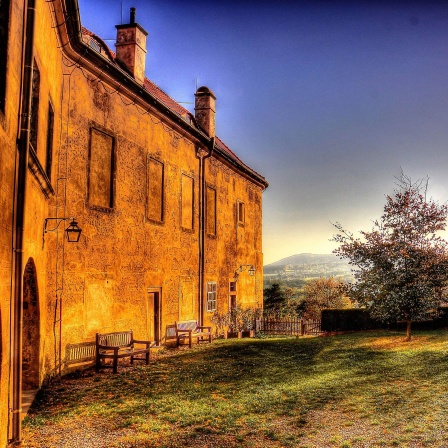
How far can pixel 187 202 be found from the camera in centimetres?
1766

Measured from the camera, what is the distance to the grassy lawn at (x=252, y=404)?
6.64 metres

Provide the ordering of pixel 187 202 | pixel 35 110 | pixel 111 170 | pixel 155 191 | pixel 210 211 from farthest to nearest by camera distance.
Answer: pixel 210 211 < pixel 187 202 < pixel 155 191 < pixel 111 170 < pixel 35 110

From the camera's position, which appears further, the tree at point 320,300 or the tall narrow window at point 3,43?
the tree at point 320,300

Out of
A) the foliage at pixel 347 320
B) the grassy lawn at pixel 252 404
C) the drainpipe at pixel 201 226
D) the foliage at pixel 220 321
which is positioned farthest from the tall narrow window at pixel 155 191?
the foliage at pixel 347 320

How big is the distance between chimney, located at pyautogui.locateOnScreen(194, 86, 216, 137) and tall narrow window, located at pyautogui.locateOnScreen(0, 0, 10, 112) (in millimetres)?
15200

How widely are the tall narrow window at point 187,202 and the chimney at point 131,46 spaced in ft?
13.8

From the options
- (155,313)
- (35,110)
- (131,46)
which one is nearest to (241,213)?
(155,313)

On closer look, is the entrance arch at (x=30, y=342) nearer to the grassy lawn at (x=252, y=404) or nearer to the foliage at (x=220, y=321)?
the grassy lawn at (x=252, y=404)

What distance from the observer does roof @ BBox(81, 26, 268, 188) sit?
1338 centimetres

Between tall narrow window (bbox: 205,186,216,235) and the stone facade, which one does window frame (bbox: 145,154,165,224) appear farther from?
tall narrow window (bbox: 205,186,216,235)

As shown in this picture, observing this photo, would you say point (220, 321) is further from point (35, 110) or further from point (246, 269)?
point (35, 110)

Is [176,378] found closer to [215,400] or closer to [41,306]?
[215,400]

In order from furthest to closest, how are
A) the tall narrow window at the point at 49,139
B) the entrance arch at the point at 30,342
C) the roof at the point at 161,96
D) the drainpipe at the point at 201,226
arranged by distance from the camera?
the drainpipe at the point at 201,226
the roof at the point at 161,96
the tall narrow window at the point at 49,139
the entrance arch at the point at 30,342

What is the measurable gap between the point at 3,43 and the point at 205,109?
15868 mm
